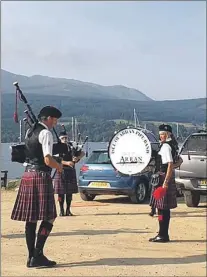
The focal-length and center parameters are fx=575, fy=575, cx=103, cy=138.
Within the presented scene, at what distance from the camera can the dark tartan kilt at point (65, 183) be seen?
34.6 feet

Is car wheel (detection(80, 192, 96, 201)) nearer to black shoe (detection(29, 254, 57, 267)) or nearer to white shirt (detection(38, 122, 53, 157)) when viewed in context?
black shoe (detection(29, 254, 57, 267))

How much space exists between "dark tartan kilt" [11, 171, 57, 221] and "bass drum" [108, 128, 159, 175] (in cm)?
339

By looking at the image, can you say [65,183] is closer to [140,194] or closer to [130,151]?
[130,151]

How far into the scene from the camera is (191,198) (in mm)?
12102

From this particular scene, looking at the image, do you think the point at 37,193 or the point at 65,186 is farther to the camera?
the point at 65,186

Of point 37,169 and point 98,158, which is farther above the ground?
point 37,169

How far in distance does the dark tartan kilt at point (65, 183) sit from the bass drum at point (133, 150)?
36.3 inches

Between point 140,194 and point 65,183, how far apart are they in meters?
Result: 2.92

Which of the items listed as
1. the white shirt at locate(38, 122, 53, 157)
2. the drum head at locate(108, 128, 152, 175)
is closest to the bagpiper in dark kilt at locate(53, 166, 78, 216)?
the drum head at locate(108, 128, 152, 175)

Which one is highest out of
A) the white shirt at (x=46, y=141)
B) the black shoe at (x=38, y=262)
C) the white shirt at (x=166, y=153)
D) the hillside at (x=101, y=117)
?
the hillside at (x=101, y=117)

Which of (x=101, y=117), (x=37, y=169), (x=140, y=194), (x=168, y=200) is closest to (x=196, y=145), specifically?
(x=140, y=194)

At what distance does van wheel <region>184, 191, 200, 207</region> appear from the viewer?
12070mm

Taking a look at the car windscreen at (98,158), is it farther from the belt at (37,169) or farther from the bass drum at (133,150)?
the belt at (37,169)

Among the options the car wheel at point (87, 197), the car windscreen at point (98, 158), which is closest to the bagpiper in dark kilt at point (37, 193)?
the car windscreen at point (98, 158)
